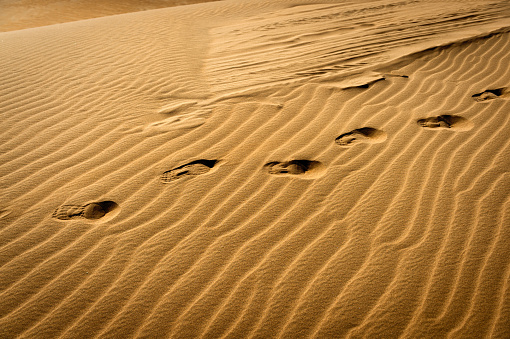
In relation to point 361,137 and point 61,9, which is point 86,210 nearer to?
point 361,137

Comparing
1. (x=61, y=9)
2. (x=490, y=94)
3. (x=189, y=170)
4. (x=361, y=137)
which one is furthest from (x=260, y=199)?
(x=61, y=9)

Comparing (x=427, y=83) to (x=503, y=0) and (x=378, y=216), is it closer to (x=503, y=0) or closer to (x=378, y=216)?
(x=378, y=216)

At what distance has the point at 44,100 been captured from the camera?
378 cm

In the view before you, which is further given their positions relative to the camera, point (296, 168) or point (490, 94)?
point (490, 94)

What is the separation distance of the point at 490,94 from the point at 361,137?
1.66 m

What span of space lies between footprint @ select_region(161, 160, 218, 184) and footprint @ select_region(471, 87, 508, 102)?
267 cm

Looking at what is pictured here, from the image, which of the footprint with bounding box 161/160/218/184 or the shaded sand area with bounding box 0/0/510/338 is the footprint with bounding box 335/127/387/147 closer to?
the shaded sand area with bounding box 0/0/510/338

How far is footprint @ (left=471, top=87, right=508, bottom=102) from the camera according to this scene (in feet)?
11.5

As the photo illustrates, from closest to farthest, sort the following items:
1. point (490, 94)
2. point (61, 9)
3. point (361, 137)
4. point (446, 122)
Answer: point (361, 137) < point (446, 122) < point (490, 94) < point (61, 9)

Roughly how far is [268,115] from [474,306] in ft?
7.04

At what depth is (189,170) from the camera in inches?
104

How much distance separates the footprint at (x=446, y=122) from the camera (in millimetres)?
3057

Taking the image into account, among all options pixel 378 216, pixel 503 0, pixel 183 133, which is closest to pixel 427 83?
pixel 378 216

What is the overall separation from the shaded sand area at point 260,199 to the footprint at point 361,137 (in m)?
0.02
